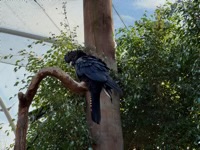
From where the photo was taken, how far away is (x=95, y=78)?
236 cm

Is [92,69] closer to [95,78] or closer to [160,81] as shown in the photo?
[95,78]

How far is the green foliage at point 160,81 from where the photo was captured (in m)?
3.02

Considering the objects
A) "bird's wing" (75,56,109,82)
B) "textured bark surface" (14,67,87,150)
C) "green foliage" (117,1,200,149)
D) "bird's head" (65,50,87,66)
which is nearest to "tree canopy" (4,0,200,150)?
"green foliage" (117,1,200,149)

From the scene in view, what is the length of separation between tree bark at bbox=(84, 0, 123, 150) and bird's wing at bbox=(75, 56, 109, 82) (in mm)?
649

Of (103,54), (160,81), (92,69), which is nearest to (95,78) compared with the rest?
(92,69)

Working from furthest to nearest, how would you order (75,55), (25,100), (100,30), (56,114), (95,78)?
(100,30) → (56,114) → (75,55) → (95,78) → (25,100)

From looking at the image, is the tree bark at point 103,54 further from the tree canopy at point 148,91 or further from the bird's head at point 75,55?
the bird's head at point 75,55

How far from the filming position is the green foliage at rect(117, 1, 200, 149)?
9.90 ft

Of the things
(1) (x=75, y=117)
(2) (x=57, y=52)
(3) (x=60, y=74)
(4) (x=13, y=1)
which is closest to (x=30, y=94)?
(3) (x=60, y=74)

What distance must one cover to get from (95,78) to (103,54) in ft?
2.90

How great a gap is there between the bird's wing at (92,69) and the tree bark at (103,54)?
649 millimetres

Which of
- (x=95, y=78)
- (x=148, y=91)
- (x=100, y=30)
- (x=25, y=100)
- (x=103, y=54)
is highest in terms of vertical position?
(x=100, y=30)

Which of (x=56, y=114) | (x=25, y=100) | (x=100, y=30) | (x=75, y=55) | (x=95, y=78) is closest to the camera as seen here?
(x=25, y=100)

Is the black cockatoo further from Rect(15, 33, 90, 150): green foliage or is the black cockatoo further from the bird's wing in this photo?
Rect(15, 33, 90, 150): green foliage
